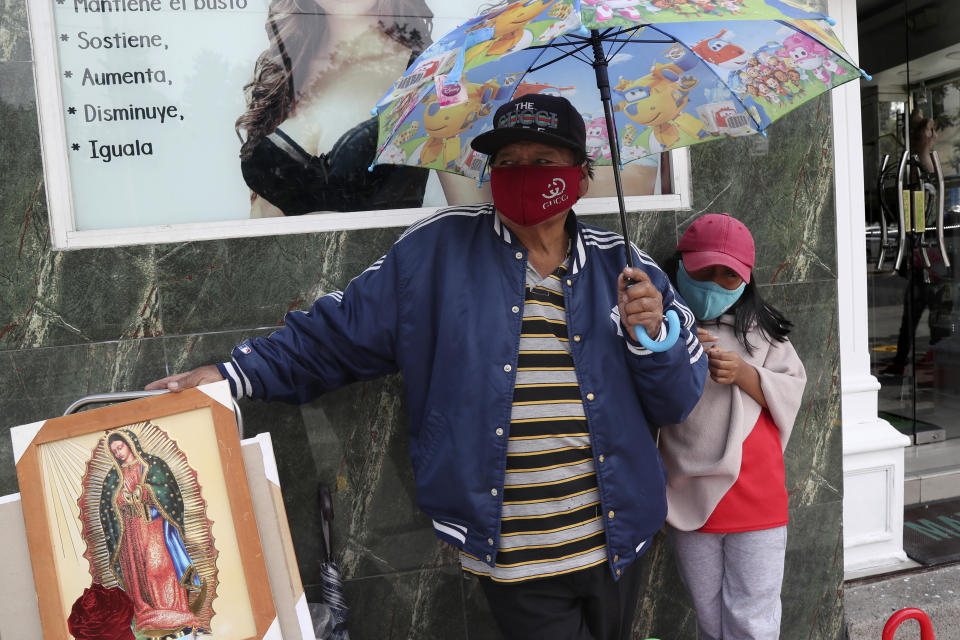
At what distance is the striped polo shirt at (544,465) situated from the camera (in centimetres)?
200

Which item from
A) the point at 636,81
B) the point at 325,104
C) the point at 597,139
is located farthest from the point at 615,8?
the point at 325,104

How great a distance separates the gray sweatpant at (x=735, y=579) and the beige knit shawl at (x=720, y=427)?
0.50ft

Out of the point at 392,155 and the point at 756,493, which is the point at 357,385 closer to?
the point at 392,155

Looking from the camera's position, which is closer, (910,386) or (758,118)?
(758,118)

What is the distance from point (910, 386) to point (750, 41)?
4.57m

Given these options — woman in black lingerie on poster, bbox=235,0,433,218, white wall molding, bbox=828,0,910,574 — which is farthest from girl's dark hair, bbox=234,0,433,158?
white wall molding, bbox=828,0,910,574

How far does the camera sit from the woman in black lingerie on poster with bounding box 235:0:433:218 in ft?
8.82

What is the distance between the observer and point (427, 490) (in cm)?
206

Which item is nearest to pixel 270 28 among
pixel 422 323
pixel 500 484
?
pixel 422 323

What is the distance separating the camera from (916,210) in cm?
517

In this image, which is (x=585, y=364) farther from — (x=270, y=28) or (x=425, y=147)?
(x=270, y=28)

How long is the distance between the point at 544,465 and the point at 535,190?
77cm

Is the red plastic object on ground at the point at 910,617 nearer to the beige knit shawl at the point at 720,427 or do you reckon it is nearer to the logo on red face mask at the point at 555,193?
the beige knit shawl at the point at 720,427

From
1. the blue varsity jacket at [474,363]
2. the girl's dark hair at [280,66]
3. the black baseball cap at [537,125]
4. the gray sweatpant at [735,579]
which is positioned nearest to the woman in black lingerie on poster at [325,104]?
the girl's dark hair at [280,66]
